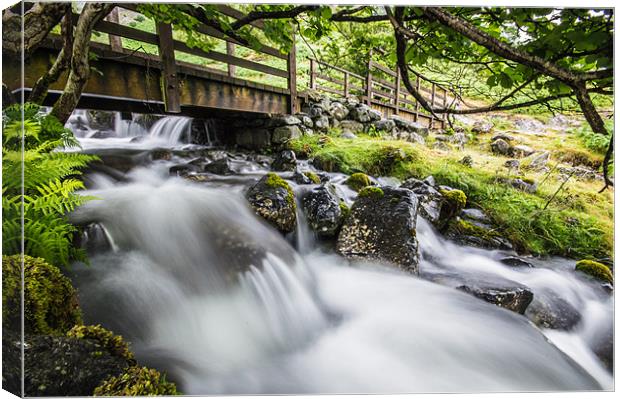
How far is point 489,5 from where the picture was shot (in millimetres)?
1135

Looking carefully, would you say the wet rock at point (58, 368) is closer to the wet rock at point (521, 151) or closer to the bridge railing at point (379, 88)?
the bridge railing at point (379, 88)

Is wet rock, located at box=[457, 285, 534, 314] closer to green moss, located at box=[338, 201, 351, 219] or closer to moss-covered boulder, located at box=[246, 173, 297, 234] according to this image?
green moss, located at box=[338, 201, 351, 219]

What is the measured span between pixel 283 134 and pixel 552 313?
228 centimetres

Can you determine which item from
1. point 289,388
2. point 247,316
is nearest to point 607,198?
point 289,388

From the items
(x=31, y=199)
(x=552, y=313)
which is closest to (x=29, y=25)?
(x=31, y=199)

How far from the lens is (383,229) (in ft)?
7.02

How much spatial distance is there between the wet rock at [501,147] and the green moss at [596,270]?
0.70 m

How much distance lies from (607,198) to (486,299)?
2.54ft

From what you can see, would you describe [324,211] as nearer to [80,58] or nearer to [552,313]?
[552,313]

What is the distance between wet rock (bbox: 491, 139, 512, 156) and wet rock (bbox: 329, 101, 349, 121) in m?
1.18

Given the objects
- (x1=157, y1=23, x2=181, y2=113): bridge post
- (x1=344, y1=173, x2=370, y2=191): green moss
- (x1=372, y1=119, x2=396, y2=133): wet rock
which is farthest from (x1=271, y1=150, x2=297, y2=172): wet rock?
(x1=157, y1=23, x2=181, y2=113): bridge post

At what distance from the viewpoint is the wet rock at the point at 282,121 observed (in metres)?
2.68

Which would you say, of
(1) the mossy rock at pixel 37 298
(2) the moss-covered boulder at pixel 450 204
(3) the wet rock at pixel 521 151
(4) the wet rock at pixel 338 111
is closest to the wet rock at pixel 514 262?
(2) the moss-covered boulder at pixel 450 204

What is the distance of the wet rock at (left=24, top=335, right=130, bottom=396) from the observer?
0.98m
